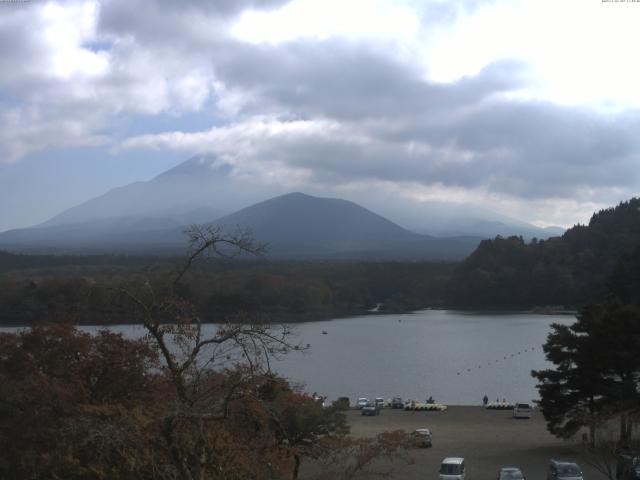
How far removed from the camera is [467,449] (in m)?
13.0

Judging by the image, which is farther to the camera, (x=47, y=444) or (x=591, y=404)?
(x=591, y=404)

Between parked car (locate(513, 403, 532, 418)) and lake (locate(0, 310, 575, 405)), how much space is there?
3.44 metres

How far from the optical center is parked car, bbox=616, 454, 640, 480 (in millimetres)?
8344

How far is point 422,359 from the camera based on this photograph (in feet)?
101

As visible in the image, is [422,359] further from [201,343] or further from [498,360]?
[201,343]

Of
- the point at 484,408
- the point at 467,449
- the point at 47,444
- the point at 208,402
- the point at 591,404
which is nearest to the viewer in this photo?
the point at 208,402

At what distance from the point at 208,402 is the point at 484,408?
16096 millimetres

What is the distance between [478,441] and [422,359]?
16852mm

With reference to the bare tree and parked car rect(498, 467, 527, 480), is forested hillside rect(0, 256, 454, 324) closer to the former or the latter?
parked car rect(498, 467, 527, 480)

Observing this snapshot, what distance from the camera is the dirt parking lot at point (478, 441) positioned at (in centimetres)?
1101

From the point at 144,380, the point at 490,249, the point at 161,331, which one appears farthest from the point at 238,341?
the point at 490,249

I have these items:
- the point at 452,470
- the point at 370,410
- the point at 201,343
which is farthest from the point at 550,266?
the point at 201,343

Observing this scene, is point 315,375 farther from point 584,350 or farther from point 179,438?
point 179,438

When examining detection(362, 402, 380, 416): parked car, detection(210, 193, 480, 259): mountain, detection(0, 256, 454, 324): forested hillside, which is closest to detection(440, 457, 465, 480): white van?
detection(362, 402, 380, 416): parked car
